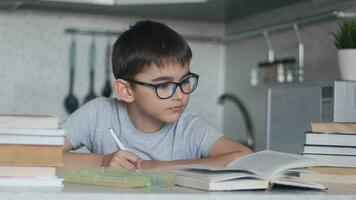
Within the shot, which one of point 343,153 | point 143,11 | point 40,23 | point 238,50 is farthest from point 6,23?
point 343,153

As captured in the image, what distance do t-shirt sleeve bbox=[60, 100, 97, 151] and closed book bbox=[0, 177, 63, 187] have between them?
0.79 metres

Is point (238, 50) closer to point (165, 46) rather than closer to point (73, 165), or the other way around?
point (165, 46)

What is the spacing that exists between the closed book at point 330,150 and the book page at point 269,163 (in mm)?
190

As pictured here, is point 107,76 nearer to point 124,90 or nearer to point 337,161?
point 124,90

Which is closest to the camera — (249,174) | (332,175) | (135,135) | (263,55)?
(249,174)

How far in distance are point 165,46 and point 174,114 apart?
0.17m

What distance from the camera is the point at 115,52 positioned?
1.96m

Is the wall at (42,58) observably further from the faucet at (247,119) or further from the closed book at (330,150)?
the closed book at (330,150)

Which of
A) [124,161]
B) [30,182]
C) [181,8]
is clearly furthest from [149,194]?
[181,8]

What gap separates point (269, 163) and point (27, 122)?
420 millimetres

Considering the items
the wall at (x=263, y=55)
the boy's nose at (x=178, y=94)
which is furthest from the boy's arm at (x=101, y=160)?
the wall at (x=263, y=55)

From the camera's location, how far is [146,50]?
6.17 feet

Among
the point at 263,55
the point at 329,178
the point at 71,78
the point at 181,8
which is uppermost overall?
the point at 181,8

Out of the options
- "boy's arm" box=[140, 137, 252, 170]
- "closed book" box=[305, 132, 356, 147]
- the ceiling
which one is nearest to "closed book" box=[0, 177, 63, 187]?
"boy's arm" box=[140, 137, 252, 170]
